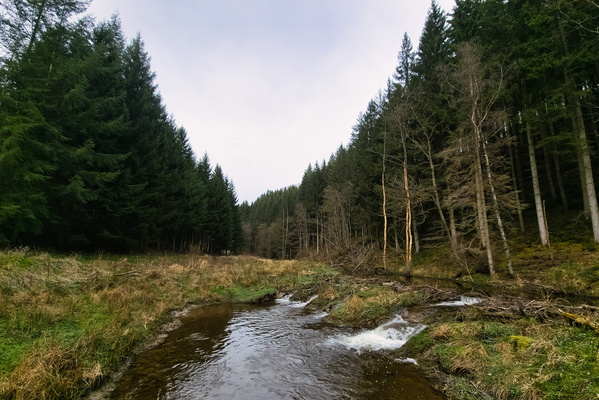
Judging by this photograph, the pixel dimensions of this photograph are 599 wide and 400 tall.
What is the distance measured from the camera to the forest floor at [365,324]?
14.4ft

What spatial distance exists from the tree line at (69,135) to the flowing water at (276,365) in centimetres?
1089

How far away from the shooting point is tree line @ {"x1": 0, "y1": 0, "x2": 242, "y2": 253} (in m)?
13.0

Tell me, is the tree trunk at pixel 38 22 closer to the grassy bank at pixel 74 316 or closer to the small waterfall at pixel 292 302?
the grassy bank at pixel 74 316

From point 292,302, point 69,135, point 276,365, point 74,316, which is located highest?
point 69,135

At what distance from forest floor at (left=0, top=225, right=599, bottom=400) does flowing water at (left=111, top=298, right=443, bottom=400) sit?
55 centimetres

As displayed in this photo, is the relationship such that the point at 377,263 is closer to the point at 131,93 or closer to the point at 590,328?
the point at 590,328

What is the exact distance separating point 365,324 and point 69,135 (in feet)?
63.9

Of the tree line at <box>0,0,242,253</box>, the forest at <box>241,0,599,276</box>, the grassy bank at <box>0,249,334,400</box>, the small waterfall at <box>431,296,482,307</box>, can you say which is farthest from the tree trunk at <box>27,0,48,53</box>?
the small waterfall at <box>431,296,482,307</box>

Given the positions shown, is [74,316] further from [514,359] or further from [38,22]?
[38,22]

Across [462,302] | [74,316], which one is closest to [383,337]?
[462,302]

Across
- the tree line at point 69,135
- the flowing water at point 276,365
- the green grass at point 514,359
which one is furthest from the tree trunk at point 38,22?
the green grass at point 514,359

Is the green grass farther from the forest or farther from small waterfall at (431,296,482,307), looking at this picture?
the forest

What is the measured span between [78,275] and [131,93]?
2016cm

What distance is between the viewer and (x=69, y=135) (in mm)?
16625
